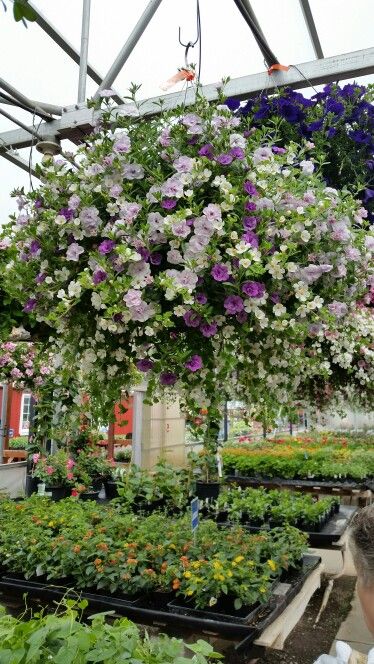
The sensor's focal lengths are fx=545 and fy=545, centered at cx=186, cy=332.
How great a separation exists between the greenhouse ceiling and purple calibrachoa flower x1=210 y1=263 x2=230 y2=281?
1164 millimetres

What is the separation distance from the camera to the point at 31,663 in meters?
1.08

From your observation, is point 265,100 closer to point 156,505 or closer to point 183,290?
point 183,290

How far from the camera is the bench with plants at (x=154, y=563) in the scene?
7.95 ft

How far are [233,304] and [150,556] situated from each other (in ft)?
6.51

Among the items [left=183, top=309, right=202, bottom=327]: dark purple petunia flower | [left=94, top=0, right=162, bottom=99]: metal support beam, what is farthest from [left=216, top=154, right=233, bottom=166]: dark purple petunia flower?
[left=94, top=0, right=162, bottom=99]: metal support beam

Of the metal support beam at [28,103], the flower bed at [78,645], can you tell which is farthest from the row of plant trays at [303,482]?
the flower bed at [78,645]

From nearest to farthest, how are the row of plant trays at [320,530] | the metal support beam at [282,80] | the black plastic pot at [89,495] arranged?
the metal support beam at [282,80]
the row of plant trays at [320,530]
the black plastic pot at [89,495]

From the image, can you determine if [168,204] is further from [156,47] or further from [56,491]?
[56,491]

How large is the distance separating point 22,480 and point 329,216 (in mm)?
5837

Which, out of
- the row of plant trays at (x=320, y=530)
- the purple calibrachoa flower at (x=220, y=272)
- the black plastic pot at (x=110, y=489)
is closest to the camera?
the purple calibrachoa flower at (x=220, y=272)

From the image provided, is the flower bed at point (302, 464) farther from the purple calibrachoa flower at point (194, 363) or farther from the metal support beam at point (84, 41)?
the purple calibrachoa flower at point (194, 363)

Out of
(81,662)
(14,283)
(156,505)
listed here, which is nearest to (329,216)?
(14,283)

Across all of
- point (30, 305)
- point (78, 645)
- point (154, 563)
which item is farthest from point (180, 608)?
point (30, 305)

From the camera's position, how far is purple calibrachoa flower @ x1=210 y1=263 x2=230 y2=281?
123 cm
